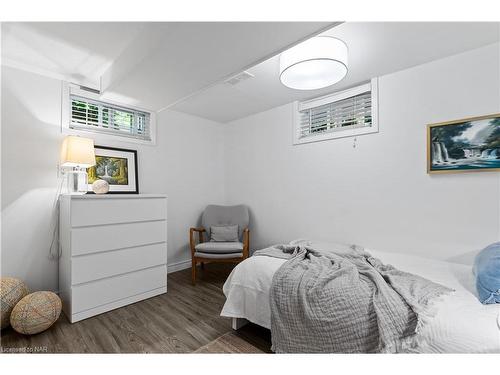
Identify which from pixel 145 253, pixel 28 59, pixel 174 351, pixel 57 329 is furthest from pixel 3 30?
pixel 174 351

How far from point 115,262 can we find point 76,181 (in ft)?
3.16

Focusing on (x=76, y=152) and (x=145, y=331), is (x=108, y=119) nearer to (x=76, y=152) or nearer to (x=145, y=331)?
(x=76, y=152)

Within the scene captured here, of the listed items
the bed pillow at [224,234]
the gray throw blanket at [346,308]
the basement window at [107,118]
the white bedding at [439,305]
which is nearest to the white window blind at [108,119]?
the basement window at [107,118]

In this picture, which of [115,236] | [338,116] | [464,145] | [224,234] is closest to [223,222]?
[224,234]

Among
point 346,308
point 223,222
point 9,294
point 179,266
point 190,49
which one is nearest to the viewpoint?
point 346,308

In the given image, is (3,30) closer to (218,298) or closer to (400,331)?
(218,298)

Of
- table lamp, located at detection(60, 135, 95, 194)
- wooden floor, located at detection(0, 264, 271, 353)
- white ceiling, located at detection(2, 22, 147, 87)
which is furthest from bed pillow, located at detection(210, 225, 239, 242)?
white ceiling, located at detection(2, 22, 147, 87)

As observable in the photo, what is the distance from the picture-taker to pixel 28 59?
2.19 m

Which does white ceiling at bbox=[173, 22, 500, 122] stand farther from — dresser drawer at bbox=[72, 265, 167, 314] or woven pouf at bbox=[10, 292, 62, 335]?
woven pouf at bbox=[10, 292, 62, 335]

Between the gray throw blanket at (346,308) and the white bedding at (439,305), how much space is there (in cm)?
7

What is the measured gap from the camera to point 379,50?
206 cm

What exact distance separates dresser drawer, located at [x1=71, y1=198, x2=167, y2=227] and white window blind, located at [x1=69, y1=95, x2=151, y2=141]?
101 centimetres

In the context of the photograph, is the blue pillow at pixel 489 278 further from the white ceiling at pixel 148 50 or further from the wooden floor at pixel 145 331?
the white ceiling at pixel 148 50

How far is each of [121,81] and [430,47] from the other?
2.79 meters
